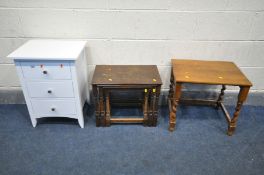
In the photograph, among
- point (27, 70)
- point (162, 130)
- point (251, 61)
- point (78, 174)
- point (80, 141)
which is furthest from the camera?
point (251, 61)

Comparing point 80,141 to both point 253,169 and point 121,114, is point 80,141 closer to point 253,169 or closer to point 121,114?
point 121,114

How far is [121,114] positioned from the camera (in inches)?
92.3

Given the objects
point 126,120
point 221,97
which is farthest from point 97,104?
point 221,97

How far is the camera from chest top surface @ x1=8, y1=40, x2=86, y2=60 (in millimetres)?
1743

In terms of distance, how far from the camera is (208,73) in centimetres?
194

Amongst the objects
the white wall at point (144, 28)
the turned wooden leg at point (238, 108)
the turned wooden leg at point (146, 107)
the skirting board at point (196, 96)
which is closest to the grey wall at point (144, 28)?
the white wall at point (144, 28)

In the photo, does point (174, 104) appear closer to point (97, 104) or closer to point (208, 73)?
point (208, 73)

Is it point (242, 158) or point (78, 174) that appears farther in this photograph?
point (242, 158)

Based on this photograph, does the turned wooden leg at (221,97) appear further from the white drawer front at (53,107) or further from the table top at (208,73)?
the white drawer front at (53,107)

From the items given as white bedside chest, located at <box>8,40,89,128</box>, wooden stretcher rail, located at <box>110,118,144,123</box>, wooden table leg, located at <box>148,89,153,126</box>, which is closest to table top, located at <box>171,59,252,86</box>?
wooden table leg, located at <box>148,89,153,126</box>

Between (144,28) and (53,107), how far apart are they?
1.12 meters

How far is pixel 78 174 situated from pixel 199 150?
102cm

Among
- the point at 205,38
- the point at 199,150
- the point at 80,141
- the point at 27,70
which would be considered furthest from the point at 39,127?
the point at 205,38

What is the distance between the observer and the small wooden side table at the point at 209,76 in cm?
181
